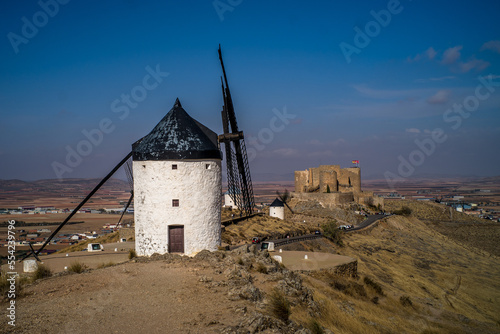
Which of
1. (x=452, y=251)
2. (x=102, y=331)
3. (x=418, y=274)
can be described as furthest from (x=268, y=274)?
(x=452, y=251)

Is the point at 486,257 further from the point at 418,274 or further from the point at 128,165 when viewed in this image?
the point at 128,165

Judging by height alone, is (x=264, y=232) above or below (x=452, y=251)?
above

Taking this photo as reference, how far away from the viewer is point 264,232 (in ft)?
95.2

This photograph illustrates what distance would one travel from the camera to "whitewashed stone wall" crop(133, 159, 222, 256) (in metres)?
12.9

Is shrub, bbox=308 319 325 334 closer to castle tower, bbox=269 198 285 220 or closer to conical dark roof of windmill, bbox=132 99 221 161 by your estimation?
conical dark roof of windmill, bbox=132 99 221 161

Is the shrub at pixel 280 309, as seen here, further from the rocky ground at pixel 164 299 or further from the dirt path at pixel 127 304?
the dirt path at pixel 127 304

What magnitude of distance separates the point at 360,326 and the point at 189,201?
6474 millimetres

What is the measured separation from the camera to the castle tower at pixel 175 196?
12.9 m

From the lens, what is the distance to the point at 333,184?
53.2 m

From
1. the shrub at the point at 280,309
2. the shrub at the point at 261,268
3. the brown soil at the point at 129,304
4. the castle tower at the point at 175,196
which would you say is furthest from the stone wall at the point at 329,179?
the shrub at the point at 280,309

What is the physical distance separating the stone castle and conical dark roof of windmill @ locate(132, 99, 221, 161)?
37.7 metres

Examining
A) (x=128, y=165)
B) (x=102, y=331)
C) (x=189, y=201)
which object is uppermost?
(x=128, y=165)

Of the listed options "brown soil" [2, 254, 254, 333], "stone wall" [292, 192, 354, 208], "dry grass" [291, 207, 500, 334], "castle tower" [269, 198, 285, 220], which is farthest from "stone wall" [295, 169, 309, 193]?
"brown soil" [2, 254, 254, 333]

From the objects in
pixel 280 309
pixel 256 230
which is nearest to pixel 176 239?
pixel 280 309
